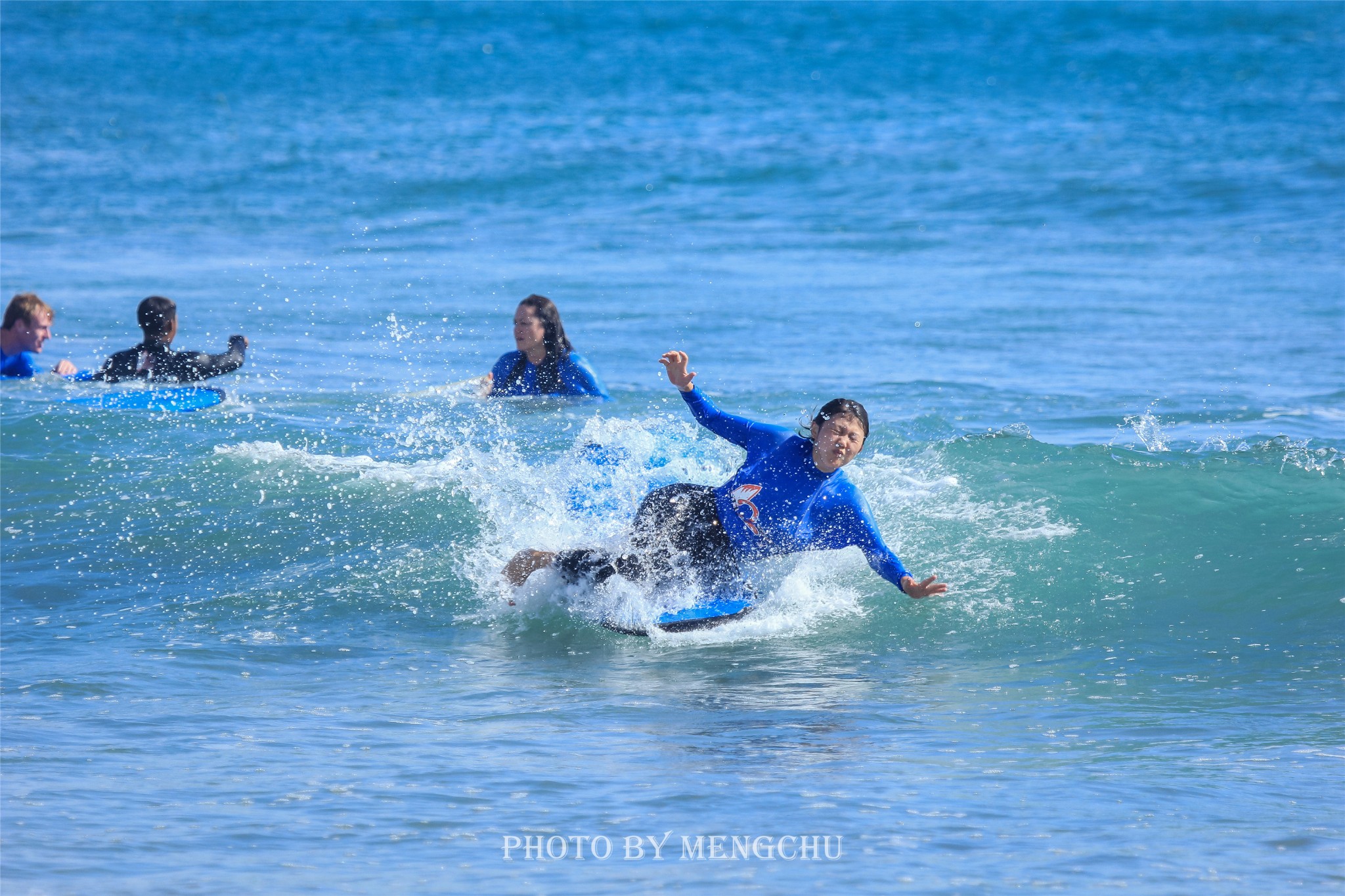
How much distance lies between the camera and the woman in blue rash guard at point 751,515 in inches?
251

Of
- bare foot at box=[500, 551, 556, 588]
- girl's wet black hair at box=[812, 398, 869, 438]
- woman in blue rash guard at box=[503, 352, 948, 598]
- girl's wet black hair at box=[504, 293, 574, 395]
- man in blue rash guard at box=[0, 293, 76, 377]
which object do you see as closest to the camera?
girl's wet black hair at box=[812, 398, 869, 438]

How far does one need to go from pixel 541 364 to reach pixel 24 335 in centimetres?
425

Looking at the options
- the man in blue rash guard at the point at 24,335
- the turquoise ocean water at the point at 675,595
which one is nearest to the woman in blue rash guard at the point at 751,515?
the turquoise ocean water at the point at 675,595

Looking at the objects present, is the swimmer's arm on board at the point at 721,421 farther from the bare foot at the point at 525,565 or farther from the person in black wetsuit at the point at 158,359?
the person in black wetsuit at the point at 158,359

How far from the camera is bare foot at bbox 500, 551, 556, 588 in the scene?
706 cm

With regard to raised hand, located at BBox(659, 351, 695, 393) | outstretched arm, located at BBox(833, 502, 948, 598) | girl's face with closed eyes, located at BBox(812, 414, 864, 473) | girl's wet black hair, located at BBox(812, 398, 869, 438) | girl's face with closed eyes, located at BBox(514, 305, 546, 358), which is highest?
girl's face with closed eyes, located at BBox(514, 305, 546, 358)

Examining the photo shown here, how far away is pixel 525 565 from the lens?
23.3 ft

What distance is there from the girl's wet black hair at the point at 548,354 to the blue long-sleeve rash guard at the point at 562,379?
2 cm

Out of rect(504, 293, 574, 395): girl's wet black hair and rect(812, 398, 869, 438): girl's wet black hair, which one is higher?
rect(504, 293, 574, 395): girl's wet black hair

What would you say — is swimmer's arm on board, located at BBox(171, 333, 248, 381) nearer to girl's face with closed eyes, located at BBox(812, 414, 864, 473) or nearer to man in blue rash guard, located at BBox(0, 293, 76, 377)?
man in blue rash guard, located at BBox(0, 293, 76, 377)

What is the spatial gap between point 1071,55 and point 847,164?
60.2ft

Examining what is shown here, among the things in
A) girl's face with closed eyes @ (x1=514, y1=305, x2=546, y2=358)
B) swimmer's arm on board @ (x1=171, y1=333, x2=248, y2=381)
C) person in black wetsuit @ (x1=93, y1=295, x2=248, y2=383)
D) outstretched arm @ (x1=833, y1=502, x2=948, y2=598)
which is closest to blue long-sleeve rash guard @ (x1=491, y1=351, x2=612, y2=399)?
girl's face with closed eyes @ (x1=514, y1=305, x2=546, y2=358)

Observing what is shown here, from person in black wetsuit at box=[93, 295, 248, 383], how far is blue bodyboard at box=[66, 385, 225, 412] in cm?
15

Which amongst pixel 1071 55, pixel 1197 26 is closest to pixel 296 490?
pixel 1071 55
